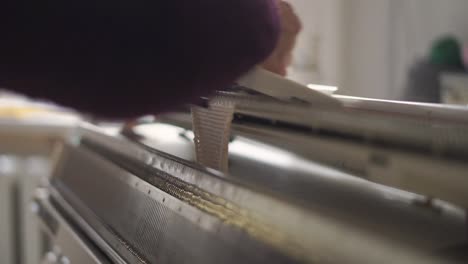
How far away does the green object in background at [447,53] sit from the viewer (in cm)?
137

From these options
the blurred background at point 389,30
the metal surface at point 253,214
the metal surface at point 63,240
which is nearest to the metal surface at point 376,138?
the metal surface at point 253,214

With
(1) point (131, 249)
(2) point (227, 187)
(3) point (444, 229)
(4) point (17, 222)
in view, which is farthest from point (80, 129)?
(4) point (17, 222)

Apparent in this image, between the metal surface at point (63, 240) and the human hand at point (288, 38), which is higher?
the human hand at point (288, 38)

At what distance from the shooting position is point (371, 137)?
27 cm

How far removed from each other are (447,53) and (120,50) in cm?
131

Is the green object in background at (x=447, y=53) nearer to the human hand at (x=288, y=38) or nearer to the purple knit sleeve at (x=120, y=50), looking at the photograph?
the human hand at (x=288, y=38)

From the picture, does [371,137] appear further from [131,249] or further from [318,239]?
[131,249]

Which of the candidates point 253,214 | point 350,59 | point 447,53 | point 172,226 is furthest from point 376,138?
point 447,53

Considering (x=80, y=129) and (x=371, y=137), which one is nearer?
(x=371, y=137)

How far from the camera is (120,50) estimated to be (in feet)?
0.69

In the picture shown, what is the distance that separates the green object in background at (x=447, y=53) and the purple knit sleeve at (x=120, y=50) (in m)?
1.25

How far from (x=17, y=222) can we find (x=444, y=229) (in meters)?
1.38

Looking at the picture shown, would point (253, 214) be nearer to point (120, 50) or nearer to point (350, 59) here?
→ point (120, 50)

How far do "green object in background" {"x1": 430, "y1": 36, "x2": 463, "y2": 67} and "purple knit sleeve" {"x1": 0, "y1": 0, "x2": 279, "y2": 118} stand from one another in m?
1.25
